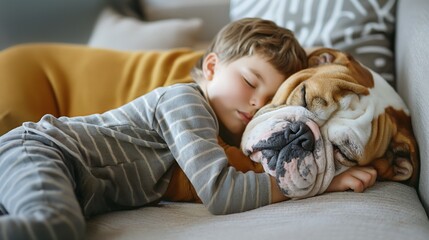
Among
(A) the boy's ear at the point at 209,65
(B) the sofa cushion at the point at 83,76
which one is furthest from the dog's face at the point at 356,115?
(B) the sofa cushion at the point at 83,76

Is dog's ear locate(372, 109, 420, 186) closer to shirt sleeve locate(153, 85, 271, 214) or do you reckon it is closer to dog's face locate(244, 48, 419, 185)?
dog's face locate(244, 48, 419, 185)

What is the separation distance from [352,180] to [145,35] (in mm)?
1131

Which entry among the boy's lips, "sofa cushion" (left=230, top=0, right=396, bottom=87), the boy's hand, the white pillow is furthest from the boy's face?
the white pillow

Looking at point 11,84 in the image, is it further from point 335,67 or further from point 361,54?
point 361,54

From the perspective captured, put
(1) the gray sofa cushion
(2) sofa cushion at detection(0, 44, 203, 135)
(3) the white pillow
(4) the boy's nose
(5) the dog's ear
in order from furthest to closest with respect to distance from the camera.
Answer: (3) the white pillow, (2) sofa cushion at detection(0, 44, 203, 135), (4) the boy's nose, (5) the dog's ear, (1) the gray sofa cushion

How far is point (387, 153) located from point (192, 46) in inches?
40.4

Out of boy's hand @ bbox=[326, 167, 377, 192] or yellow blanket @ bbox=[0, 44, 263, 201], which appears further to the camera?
yellow blanket @ bbox=[0, 44, 263, 201]

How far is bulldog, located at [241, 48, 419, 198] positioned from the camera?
99cm

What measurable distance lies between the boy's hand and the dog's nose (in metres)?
0.10

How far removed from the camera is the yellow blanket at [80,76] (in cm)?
142

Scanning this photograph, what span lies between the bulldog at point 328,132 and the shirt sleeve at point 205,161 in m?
0.06

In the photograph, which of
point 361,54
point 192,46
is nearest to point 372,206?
point 361,54

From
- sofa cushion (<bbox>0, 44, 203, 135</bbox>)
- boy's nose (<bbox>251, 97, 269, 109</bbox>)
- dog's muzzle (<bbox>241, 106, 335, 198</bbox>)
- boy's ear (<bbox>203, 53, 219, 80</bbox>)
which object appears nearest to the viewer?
dog's muzzle (<bbox>241, 106, 335, 198</bbox>)

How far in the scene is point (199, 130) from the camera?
1.08 metres
